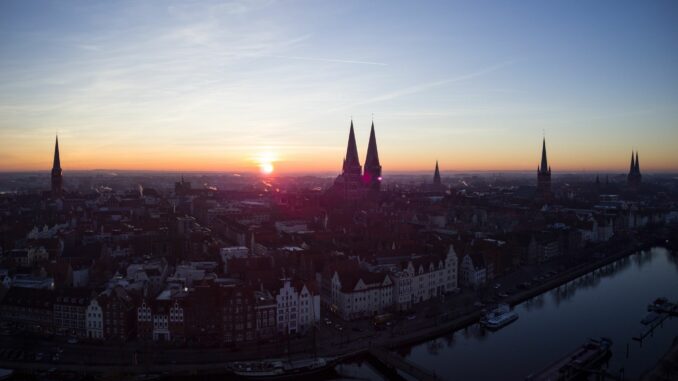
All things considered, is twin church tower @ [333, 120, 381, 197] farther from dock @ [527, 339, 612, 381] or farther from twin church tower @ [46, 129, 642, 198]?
dock @ [527, 339, 612, 381]

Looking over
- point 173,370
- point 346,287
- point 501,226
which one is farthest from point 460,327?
point 501,226

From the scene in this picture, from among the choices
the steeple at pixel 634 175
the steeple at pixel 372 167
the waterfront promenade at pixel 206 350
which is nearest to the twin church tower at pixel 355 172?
the steeple at pixel 372 167

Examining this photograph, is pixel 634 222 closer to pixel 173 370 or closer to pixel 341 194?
pixel 341 194

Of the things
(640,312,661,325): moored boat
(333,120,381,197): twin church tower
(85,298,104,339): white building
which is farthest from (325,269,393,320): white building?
(333,120,381,197): twin church tower

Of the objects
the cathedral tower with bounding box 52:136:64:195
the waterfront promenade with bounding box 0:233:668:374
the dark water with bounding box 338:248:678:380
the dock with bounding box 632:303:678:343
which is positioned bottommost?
the dark water with bounding box 338:248:678:380

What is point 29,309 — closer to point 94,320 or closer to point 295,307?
point 94,320

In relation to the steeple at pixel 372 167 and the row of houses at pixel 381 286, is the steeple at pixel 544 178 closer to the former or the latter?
the steeple at pixel 372 167

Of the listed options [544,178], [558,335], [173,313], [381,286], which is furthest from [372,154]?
[173,313]
